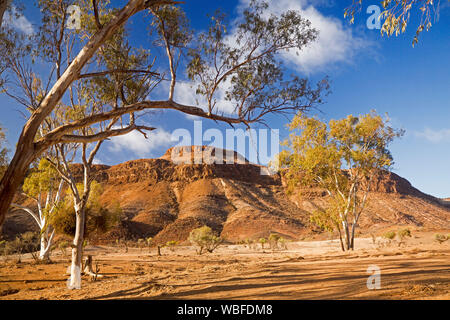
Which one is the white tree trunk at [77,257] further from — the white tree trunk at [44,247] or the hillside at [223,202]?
the hillside at [223,202]

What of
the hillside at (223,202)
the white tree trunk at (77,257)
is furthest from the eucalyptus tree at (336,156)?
the hillside at (223,202)

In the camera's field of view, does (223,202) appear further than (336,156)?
Yes

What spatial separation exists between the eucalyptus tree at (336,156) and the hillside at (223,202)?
23.9 meters

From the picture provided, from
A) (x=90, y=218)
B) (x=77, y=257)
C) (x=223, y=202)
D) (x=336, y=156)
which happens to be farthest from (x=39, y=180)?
(x=223, y=202)

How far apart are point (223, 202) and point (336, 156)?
52.0m

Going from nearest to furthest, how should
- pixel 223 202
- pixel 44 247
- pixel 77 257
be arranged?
1. pixel 77 257
2. pixel 44 247
3. pixel 223 202

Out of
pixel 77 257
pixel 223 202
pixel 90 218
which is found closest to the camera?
pixel 77 257

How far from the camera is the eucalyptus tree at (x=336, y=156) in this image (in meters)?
16.6

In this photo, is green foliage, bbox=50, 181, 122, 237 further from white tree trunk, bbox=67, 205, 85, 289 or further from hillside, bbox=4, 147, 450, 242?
hillside, bbox=4, 147, 450, 242

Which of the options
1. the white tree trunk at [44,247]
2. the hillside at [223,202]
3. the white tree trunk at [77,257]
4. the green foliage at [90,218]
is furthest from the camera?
the hillside at [223,202]

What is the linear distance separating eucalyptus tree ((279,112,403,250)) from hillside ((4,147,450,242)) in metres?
23.9

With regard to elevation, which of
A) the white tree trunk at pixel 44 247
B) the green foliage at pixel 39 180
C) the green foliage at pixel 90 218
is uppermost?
the green foliage at pixel 39 180

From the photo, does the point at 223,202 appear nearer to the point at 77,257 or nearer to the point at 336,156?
the point at 336,156

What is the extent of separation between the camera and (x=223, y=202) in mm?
67062
